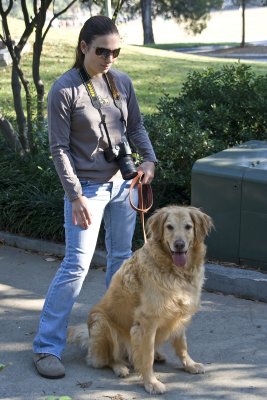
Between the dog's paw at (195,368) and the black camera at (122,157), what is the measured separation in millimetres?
1344

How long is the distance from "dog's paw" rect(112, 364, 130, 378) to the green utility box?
6.35 ft

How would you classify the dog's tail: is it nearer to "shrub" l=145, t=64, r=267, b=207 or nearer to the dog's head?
the dog's head

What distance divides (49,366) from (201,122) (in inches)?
164

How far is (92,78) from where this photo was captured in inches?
Result: 169

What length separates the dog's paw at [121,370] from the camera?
4465 mm

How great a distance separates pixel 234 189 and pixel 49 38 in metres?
16.7

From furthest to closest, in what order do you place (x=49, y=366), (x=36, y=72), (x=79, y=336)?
(x=36, y=72), (x=79, y=336), (x=49, y=366)

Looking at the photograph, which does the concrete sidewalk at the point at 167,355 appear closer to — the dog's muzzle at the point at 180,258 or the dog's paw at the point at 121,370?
the dog's paw at the point at 121,370

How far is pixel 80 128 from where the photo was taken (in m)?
4.25

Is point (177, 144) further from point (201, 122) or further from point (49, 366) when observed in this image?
point (49, 366)

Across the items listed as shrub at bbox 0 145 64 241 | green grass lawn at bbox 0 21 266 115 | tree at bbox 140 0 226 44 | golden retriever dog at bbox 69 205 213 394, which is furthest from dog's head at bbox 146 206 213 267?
tree at bbox 140 0 226 44

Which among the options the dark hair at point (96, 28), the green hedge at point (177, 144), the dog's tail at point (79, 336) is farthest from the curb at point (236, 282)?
the dark hair at point (96, 28)

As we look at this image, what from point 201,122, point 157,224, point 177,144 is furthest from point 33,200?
point 157,224

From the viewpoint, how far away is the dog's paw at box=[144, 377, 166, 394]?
14.0 feet
